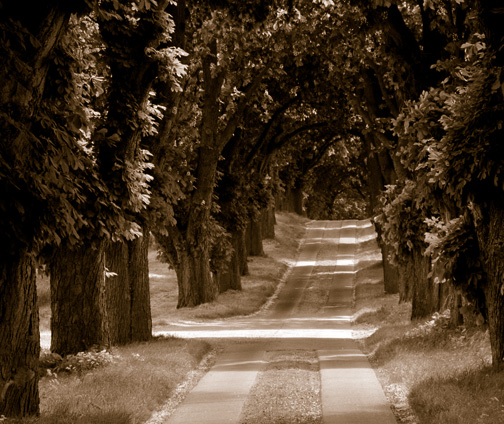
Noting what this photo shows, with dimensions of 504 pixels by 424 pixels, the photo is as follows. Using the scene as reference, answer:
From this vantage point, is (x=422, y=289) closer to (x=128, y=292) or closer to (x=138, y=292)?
(x=138, y=292)

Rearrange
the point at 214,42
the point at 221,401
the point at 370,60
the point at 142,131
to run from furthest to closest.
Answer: the point at 214,42 < the point at 370,60 < the point at 142,131 < the point at 221,401

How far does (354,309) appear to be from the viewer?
114 ft

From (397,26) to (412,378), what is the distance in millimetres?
8543

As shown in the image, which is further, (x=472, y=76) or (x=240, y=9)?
(x=240, y=9)

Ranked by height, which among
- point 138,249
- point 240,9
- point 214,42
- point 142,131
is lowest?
point 138,249

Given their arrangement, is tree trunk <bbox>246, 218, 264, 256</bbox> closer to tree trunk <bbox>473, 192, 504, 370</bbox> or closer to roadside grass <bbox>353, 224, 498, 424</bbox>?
roadside grass <bbox>353, 224, 498, 424</bbox>

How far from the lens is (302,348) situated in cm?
1908

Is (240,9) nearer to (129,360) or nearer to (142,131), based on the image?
(142,131)

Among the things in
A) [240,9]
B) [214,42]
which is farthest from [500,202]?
[214,42]

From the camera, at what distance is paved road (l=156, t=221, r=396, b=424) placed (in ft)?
36.2

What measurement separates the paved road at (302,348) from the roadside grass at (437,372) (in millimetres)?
337

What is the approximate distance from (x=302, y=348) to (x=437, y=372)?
6.84 m

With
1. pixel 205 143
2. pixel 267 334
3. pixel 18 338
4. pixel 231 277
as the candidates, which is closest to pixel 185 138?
pixel 205 143

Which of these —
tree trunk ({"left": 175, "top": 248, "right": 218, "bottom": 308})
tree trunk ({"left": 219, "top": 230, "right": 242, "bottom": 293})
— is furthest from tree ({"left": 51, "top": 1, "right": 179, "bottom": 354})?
tree trunk ({"left": 219, "top": 230, "right": 242, "bottom": 293})
